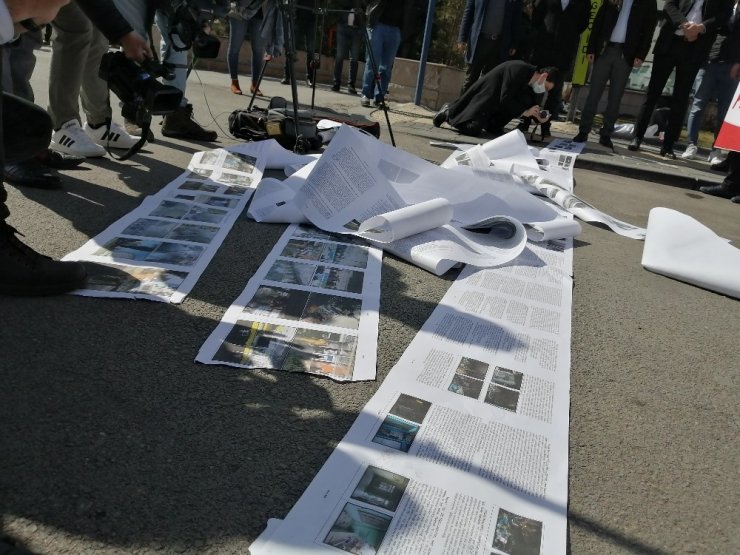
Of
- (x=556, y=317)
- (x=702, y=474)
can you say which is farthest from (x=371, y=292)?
(x=702, y=474)

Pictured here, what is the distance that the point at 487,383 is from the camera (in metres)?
1.51

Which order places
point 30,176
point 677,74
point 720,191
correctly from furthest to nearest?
point 677,74 → point 720,191 → point 30,176

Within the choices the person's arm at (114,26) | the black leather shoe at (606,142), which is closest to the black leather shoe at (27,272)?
the person's arm at (114,26)

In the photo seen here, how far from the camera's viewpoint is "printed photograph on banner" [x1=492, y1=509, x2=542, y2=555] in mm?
1020

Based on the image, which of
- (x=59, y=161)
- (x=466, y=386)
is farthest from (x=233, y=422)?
(x=59, y=161)

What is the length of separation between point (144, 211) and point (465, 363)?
145 cm

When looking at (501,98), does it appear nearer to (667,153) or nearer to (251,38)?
(667,153)

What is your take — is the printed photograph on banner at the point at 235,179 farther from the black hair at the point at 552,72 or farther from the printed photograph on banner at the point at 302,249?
the black hair at the point at 552,72

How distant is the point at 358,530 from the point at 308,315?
800 millimetres

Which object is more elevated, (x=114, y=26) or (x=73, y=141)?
(x=114, y=26)

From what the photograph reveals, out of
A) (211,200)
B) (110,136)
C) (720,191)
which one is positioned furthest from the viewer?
(720,191)

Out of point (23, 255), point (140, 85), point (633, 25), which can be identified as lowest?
point (23, 255)

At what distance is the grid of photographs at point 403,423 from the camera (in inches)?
48.9

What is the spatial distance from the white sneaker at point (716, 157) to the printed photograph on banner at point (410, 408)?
17.9 ft
